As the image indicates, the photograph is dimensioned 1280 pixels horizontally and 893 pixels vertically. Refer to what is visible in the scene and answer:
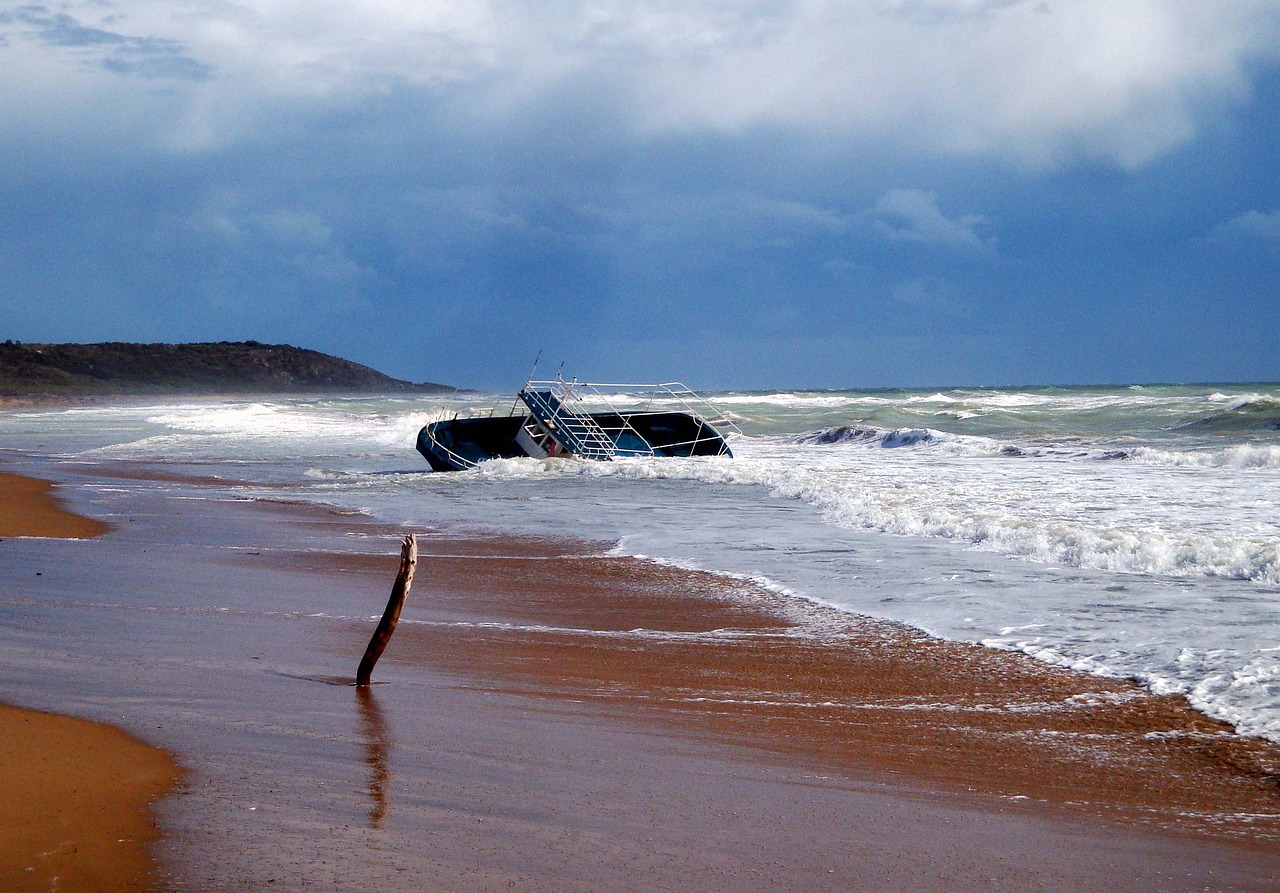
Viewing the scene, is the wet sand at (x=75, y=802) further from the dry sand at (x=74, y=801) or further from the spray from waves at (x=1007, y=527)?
the spray from waves at (x=1007, y=527)

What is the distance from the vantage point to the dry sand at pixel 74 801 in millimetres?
3111

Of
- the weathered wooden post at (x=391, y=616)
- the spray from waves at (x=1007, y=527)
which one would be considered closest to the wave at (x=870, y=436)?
the spray from waves at (x=1007, y=527)

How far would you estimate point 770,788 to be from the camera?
4.32m

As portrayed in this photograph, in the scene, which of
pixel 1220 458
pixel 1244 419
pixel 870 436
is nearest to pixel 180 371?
pixel 870 436

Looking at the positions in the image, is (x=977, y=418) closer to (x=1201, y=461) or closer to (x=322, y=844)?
(x=1201, y=461)

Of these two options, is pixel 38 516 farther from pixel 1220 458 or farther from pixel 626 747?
pixel 1220 458

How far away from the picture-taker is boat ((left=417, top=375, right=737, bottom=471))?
23328 millimetres

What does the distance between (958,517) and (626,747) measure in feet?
28.2

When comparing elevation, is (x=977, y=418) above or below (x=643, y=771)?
above

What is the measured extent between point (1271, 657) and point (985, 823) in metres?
3.43

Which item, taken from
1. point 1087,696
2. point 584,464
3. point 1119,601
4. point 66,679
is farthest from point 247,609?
point 584,464

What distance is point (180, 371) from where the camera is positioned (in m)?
128

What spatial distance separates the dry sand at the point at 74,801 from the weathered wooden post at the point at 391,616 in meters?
1.41

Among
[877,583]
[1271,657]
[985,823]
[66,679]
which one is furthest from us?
[877,583]
